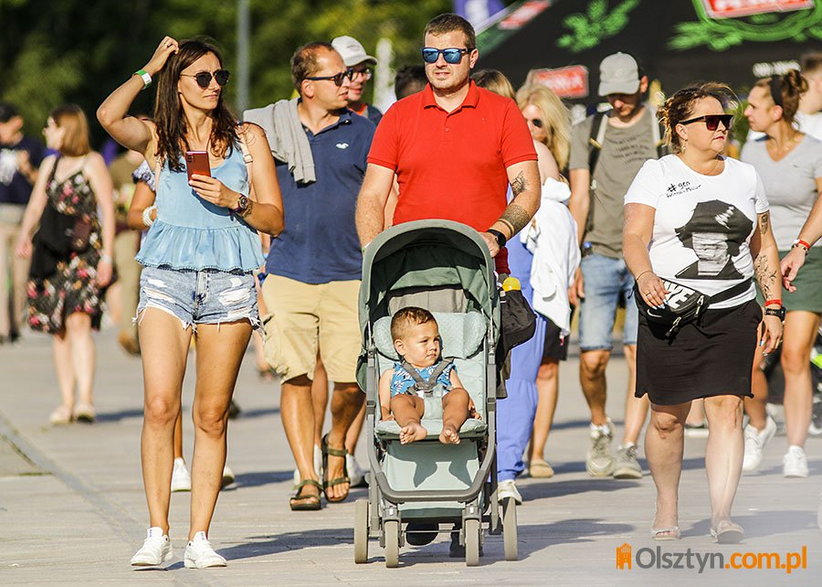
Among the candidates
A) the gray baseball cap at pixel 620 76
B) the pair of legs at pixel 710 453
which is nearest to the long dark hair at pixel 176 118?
the pair of legs at pixel 710 453

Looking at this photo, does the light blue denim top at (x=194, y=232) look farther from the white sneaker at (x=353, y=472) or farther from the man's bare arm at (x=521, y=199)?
the white sneaker at (x=353, y=472)

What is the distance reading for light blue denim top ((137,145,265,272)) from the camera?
24.4ft

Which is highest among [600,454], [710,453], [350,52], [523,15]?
[523,15]

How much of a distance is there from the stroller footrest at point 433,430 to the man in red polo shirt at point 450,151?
3.23 ft

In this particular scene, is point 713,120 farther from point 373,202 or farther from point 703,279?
point 373,202

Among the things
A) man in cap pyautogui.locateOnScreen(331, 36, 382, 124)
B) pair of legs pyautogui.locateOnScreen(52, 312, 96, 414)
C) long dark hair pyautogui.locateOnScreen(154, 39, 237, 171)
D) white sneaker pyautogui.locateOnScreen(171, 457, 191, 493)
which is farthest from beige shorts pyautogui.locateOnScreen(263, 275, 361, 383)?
pair of legs pyautogui.locateOnScreen(52, 312, 96, 414)

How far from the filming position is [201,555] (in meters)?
7.40

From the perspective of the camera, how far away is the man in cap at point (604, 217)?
434 inches

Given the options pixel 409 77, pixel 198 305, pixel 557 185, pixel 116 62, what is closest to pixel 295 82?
pixel 409 77

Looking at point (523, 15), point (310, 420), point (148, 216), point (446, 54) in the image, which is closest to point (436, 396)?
point (446, 54)

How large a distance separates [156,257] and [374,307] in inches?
37.3

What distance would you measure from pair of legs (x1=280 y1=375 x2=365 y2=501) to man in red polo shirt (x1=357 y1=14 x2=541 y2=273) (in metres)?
2.00

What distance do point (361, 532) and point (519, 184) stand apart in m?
1.69

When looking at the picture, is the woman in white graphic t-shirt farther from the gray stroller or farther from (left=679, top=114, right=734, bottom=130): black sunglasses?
the gray stroller
